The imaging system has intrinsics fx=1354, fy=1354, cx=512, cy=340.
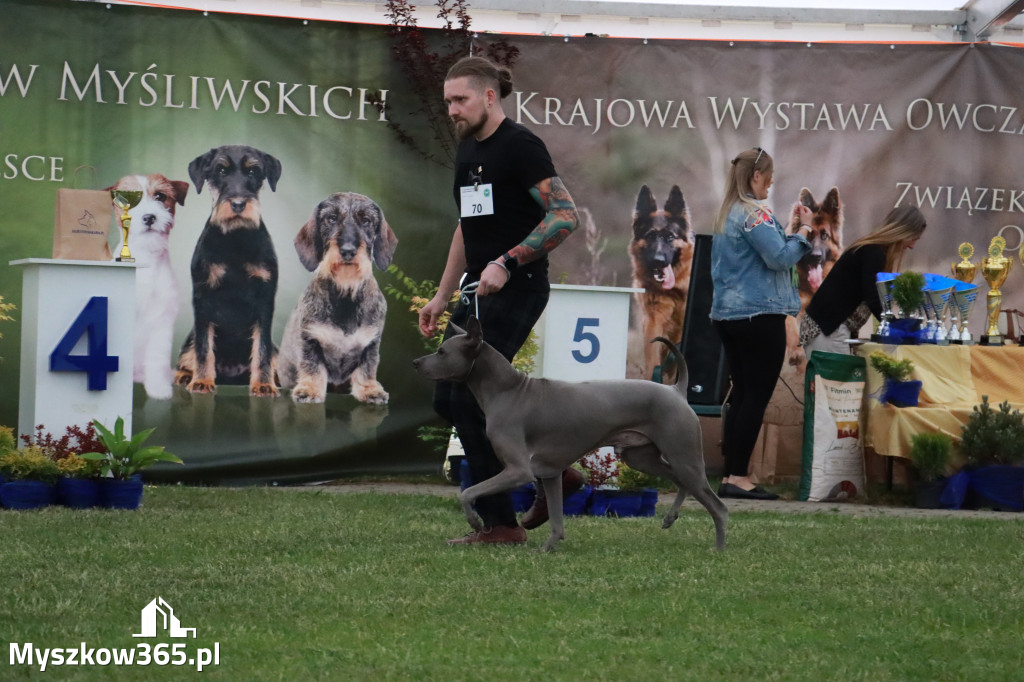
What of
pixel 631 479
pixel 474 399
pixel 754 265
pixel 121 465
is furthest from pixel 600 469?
pixel 121 465

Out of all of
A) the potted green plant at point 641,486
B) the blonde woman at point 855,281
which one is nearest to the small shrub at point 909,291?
the blonde woman at point 855,281

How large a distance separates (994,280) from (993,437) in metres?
1.39

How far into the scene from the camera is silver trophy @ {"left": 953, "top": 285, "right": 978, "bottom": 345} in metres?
8.58

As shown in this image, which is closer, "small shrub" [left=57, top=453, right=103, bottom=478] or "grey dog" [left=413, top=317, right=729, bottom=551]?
"grey dog" [left=413, top=317, right=729, bottom=551]

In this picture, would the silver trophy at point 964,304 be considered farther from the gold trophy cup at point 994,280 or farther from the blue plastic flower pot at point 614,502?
the blue plastic flower pot at point 614,502

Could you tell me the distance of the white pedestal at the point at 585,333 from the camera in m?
7.63

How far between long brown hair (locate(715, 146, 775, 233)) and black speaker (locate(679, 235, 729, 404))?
1.04 metres

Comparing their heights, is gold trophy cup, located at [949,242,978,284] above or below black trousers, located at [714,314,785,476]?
above

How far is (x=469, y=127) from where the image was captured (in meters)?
5.39

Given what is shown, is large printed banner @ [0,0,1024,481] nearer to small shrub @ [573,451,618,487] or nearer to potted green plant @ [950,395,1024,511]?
potted green plant @ [950,395,1024,511]

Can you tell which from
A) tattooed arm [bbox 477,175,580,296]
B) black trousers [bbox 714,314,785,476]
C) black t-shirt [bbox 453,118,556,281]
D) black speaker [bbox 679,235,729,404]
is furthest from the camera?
black speaker [bbox 679,235,729,404]

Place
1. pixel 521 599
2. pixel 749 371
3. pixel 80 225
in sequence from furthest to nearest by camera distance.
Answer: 1. pixel 749 371
2. pixel 80 225
3. pixel 521 599

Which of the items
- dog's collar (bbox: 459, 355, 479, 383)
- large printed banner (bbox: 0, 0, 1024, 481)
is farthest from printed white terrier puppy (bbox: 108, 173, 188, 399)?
dog's collar (bbox: 459, 355, 479, 383)

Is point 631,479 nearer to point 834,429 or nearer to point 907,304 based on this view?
point 834,429
